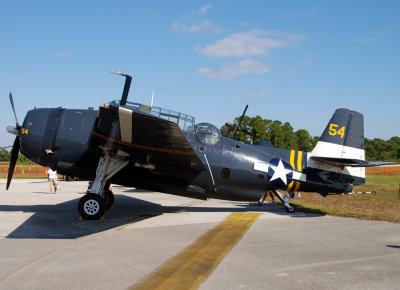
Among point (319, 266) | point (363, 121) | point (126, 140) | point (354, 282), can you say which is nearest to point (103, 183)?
point (126, 140)

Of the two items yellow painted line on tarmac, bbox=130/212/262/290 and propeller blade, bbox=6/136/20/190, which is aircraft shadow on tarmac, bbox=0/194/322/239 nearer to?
propeller blade, bbox=6/136/20/190

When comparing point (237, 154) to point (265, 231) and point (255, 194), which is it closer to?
point (255, 194)

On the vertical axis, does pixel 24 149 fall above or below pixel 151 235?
above

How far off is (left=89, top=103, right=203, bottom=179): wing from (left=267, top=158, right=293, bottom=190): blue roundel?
8.62 ft

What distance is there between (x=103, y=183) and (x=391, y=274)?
7383 millimetres

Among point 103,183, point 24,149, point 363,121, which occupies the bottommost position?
point 103,183

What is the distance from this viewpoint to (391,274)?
5004mm

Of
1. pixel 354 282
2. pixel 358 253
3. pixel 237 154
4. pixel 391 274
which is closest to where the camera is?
pixel 354 282

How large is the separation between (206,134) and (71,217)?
4.88m

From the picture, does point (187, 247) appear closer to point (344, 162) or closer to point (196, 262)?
point (196, 262)

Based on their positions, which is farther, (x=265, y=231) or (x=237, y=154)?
Result: (x=237, y=154)

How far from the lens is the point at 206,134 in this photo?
1048cm

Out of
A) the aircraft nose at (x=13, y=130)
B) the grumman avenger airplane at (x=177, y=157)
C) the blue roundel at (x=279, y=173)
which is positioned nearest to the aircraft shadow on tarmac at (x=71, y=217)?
the grumman avenger airplane at (x=177, y=157)

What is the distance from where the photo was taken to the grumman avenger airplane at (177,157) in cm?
909
